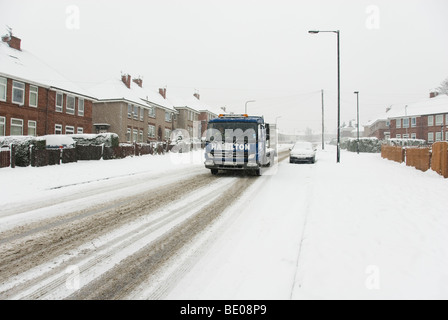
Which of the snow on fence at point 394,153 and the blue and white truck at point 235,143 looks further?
the snow on fence at point 394,153

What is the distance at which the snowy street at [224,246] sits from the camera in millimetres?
2955

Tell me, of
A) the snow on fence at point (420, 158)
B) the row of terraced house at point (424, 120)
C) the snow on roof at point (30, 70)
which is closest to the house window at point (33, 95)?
the snow on roof at point (30, 70)

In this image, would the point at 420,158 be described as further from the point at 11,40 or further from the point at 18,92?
the point at 11,40

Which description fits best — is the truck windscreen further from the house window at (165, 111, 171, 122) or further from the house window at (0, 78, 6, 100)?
the house window at (165, 111, 171, 122)

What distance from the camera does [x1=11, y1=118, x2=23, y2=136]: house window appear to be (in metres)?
23.2

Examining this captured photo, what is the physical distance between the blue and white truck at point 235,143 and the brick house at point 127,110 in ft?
89.2

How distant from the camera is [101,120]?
3703cm

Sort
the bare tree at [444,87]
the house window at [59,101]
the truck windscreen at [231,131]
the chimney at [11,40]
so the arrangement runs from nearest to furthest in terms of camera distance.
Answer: the truck windscreen at [231,131] < the chimney at [11,40] < the house window at [59,101] < the bare tree at [444,87]

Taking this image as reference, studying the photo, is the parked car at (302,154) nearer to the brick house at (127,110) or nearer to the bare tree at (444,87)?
the brick house at (127,110)

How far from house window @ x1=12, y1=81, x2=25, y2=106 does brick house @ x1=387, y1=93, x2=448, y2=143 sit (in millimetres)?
65157

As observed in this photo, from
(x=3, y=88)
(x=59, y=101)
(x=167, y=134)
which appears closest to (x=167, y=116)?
(x=167, y=134)
